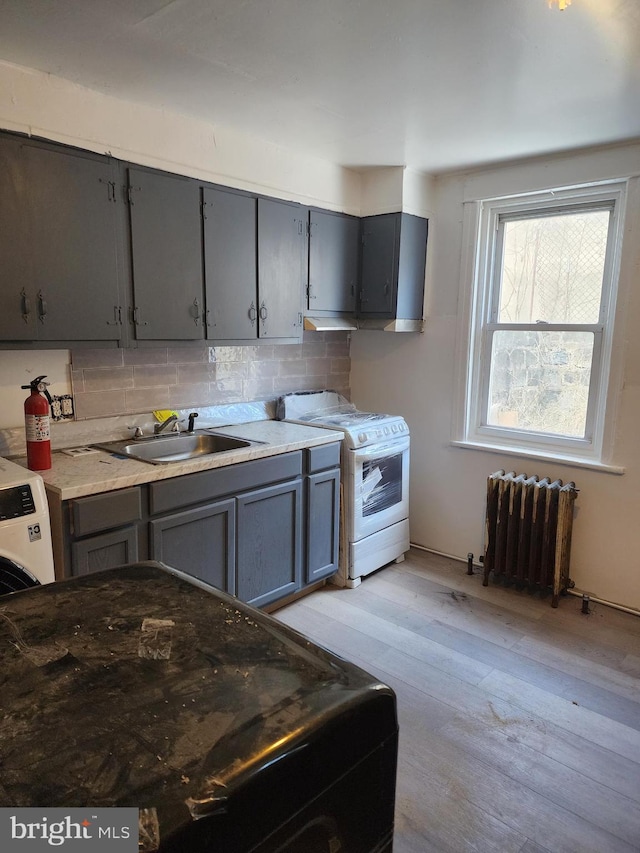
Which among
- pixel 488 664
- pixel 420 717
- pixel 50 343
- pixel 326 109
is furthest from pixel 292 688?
pixel 326 109

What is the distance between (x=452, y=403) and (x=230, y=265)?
1747 millimetres

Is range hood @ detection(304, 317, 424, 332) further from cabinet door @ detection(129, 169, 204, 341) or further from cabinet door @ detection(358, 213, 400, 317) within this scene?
cabinet door @ detection(129, 169, 204, 341)

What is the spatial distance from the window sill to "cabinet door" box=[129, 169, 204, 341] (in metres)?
1.94

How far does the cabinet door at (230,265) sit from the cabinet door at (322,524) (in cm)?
92

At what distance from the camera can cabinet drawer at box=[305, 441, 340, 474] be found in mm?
3113

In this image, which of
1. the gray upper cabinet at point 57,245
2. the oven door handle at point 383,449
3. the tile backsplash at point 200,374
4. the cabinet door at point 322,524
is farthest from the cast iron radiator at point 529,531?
the gray upper cabinet at point 57,245

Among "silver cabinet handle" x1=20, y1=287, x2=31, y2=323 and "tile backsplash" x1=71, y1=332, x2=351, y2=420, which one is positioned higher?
"silver cabinet handle" x1=20, y1=287, x2=31, y2=323

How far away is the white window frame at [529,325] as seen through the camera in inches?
124

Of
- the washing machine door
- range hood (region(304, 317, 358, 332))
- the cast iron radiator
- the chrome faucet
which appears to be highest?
range hood (region(304, 317, 358, 332))

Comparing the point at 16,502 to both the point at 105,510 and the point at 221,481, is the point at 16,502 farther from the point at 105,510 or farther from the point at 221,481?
the point at 221,481

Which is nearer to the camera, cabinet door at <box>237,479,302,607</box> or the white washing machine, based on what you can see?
the white washing machine

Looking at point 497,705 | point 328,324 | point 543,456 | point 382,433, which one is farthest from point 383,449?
point 497,705

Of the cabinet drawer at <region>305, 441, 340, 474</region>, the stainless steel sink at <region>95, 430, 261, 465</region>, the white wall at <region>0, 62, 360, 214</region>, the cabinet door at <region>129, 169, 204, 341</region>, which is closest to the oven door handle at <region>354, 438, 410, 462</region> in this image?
the cabinet drawer at <region>305, 441, 340, 474</region>

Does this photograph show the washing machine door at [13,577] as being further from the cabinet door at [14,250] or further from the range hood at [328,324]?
the range hood at [328,324]
